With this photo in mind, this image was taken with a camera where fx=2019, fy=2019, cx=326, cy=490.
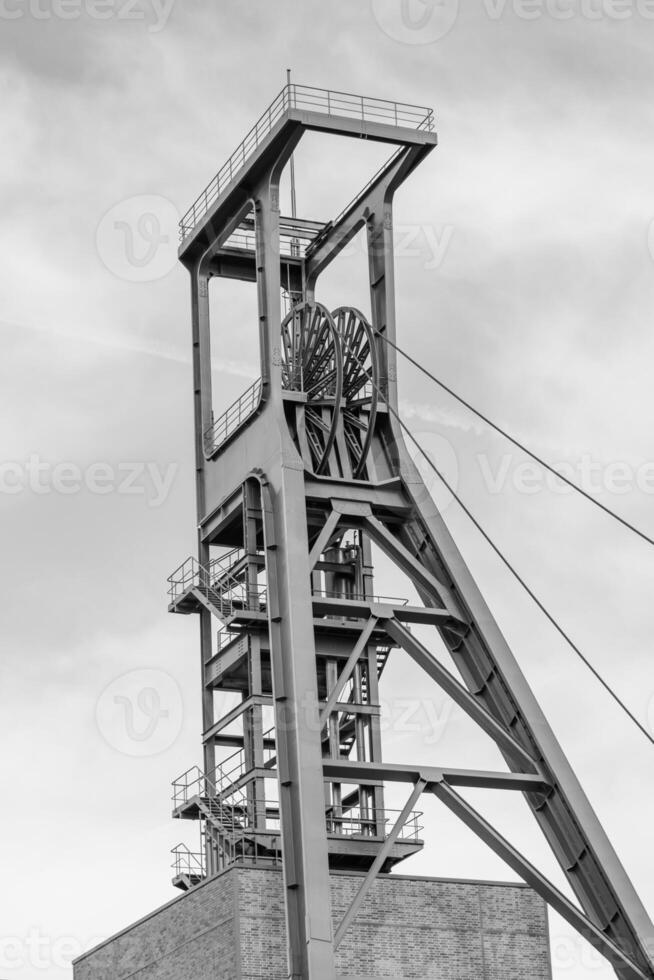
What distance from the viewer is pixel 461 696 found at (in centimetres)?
3222

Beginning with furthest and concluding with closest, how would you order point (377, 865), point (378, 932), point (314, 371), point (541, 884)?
point (314, 371), point (378, 932), point (541, 884), point (377, 865)

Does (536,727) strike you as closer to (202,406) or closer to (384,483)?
(384,483)

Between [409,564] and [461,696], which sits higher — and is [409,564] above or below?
above

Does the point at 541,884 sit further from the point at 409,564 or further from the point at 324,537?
the point at 324,537

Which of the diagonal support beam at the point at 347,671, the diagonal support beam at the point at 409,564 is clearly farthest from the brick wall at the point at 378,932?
the diagonal support beam at the point at 409,564

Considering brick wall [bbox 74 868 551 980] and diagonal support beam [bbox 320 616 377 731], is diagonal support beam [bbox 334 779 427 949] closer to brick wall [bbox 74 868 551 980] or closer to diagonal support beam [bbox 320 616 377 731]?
brick wall [bbox 74 868 551 980]

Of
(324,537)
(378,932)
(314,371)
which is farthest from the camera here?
(314,371)

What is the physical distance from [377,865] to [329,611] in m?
4.40

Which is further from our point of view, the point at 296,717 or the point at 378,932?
the point at 378,932

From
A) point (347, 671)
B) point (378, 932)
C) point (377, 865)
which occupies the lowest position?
point (378, 932)

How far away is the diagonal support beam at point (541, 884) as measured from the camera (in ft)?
99.4

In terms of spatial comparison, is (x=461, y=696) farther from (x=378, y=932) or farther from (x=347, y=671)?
(x=378, y=932)

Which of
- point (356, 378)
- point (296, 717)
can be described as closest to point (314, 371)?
point (356, 378)

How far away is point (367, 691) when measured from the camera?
113ft
